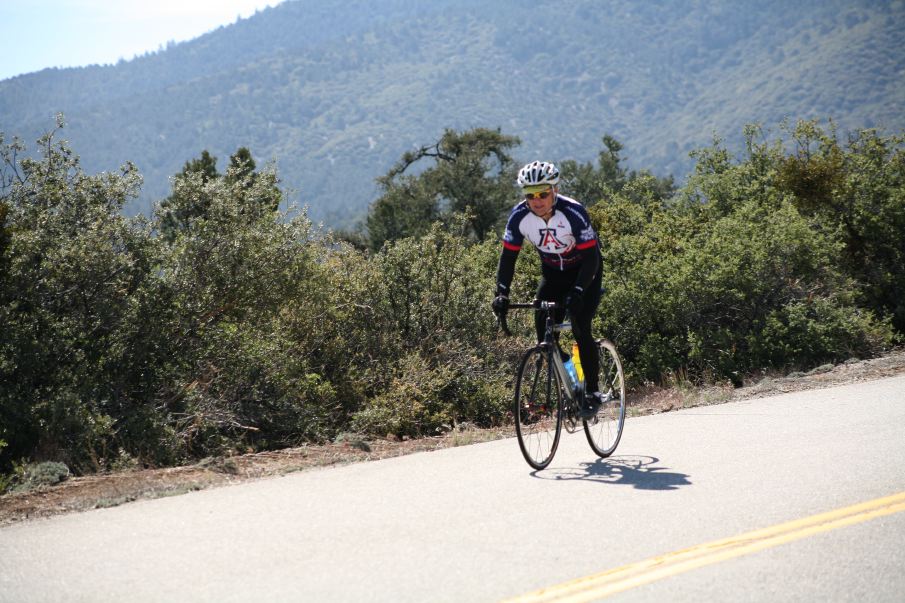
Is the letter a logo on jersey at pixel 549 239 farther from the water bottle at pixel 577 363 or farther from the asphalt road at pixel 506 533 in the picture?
the asphalt road at pixel 506 533

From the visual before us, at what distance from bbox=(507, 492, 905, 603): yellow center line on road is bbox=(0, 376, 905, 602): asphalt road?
17 mm

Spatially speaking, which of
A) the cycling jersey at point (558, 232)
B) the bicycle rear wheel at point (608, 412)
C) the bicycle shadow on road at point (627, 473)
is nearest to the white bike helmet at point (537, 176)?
the cycling jersey at point (558, 232)

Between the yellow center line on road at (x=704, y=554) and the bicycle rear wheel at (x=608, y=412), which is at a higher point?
the bicycle rear wheel at (x=608, y=412)

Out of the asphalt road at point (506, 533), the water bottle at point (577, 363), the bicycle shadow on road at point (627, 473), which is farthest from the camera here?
the water bottle at point (577, 363)

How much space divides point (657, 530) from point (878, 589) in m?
1.27

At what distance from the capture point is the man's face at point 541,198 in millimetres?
6957

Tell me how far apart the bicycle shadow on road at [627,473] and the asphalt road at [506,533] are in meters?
0.02

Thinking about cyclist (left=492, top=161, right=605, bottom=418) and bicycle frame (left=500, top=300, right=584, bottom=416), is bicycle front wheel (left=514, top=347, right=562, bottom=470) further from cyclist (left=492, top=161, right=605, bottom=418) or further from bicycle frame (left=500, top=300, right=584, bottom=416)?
cyclist (left=492, top=161, right=605, bottom=418)

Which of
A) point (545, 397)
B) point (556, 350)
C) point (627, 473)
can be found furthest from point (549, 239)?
point (627, 473)

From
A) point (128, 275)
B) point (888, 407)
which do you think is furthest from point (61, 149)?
point (888, 407)

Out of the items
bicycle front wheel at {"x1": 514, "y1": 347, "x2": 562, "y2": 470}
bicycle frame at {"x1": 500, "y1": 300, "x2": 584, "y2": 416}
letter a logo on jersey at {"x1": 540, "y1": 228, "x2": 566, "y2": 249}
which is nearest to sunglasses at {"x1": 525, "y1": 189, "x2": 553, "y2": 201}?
letter a logo on jersey at {"x1": 540, "y1": 228, "x2": 566, "y2": 249}

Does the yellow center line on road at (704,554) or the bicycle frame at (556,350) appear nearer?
the yellow center line on road at (704,554)

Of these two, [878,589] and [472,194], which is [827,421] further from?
[472,194]

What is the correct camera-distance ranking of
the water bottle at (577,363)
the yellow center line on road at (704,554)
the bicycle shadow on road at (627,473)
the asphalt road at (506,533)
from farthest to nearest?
1. the water bottle at (577,363)
2. the bicycle shadow on road at (627,473)
3. the asphalt road at (506,533)
4. the yellow center line on road at (704,554)
